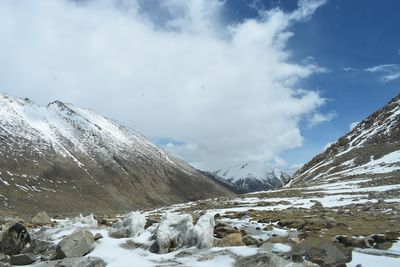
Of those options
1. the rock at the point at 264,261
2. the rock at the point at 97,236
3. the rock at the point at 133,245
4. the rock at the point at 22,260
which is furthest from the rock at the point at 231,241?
the rock at the point at 22,260

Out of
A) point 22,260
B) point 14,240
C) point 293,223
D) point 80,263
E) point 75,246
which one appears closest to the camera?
point 80,263

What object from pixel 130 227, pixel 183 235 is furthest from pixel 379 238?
pixel 130 227

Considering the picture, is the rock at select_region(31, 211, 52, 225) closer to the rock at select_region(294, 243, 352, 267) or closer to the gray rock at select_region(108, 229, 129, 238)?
the gray rock at select_region(108, 229, 129, 238)

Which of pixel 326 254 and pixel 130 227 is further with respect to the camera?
pixel 130 227

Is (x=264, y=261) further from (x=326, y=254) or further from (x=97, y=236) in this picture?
(x=97, y=236)

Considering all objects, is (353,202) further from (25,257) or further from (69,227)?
(25,257)

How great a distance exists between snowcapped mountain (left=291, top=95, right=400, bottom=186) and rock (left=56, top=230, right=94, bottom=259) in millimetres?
43868

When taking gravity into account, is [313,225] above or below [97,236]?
above

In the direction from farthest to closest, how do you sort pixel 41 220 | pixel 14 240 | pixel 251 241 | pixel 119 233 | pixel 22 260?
pixel 41 220
pixel 119 233
pixel 14 240
pixel 22 260
pixel 251 241

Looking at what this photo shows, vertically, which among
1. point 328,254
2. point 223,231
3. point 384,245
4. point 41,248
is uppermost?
point 223,231

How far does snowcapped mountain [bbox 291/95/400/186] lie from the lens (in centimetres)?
7375

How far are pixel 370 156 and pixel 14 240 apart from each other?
8176 cm

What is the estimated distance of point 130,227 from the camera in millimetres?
28266

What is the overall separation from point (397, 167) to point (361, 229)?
170 ft
